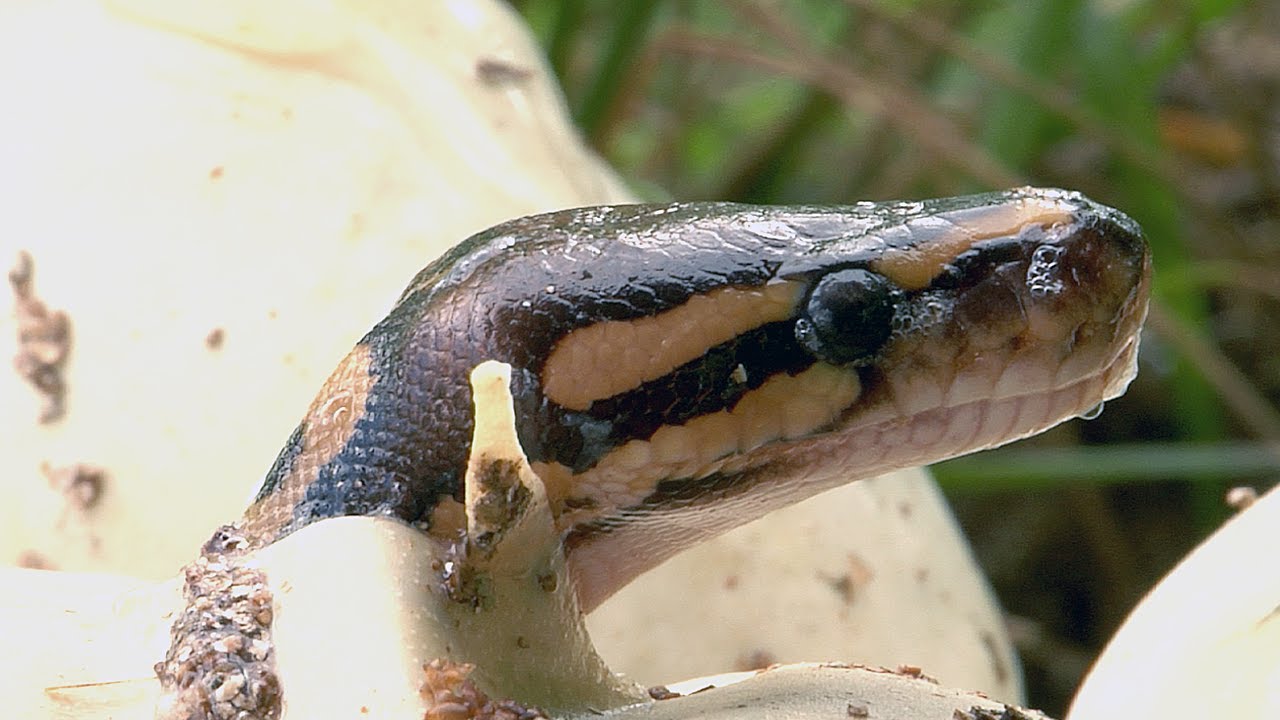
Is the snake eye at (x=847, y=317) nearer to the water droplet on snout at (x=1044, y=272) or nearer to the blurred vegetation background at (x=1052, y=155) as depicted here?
the water droplet on snout at (x=1044, y=272)

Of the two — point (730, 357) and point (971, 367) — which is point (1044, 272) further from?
point (730, 357)

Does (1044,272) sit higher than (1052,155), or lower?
higher

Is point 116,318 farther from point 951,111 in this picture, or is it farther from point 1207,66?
point 1207,66

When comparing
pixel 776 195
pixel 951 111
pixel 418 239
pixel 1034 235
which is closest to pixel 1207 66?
pixel 951 111

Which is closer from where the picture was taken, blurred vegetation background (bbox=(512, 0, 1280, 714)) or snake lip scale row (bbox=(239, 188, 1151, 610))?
snake lip scale row (bbox=(239, 188, 1151, 610))

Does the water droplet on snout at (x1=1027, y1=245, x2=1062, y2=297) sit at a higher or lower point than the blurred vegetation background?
higher

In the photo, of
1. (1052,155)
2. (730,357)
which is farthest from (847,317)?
(1052,155)

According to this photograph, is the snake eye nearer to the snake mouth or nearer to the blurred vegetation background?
the snake mouth

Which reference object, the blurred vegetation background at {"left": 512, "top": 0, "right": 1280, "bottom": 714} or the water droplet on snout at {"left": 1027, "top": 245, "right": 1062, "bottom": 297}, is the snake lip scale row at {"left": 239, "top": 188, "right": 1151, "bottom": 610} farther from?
the blurred vegetation background at {"left": 512, "top": 0, "right": 1280, "bottom": 714}

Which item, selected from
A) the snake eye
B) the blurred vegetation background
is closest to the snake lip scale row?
the snake eye
